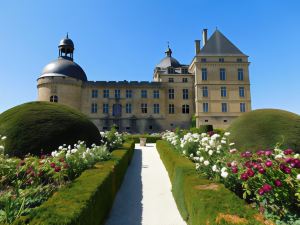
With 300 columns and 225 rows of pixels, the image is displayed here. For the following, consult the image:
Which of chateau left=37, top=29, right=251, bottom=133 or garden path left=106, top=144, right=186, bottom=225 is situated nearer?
garden path left=106, top=144, right=186, bottom=225

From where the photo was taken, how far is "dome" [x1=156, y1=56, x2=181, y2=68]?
3806cm

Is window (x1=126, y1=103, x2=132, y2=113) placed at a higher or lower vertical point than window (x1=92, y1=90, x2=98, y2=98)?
lower

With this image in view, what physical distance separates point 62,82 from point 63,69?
2.24 m

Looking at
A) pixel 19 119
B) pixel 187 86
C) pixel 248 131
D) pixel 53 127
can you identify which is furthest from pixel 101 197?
pixel 187 86

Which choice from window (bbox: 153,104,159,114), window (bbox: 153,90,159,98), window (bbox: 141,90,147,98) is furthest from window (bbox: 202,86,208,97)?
window (bbox: 141,90,147,98)

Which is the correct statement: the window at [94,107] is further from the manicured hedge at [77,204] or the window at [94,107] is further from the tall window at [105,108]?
the manicured hedge at [77,204]

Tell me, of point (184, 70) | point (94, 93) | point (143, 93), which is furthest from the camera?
point (184, 70)

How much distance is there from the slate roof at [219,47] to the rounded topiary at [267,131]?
25.5m

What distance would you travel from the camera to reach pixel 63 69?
32.6 metres

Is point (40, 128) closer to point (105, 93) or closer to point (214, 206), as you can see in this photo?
point (214, 206)

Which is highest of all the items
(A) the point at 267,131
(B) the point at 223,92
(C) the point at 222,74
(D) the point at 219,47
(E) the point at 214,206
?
(D) the point at 219,47

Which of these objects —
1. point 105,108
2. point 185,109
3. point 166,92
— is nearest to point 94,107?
point 105,108

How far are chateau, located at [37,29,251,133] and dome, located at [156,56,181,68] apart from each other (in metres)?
3.06

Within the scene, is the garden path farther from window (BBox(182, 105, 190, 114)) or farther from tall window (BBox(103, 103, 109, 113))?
window (BBox(182, 105, 190, 114))
